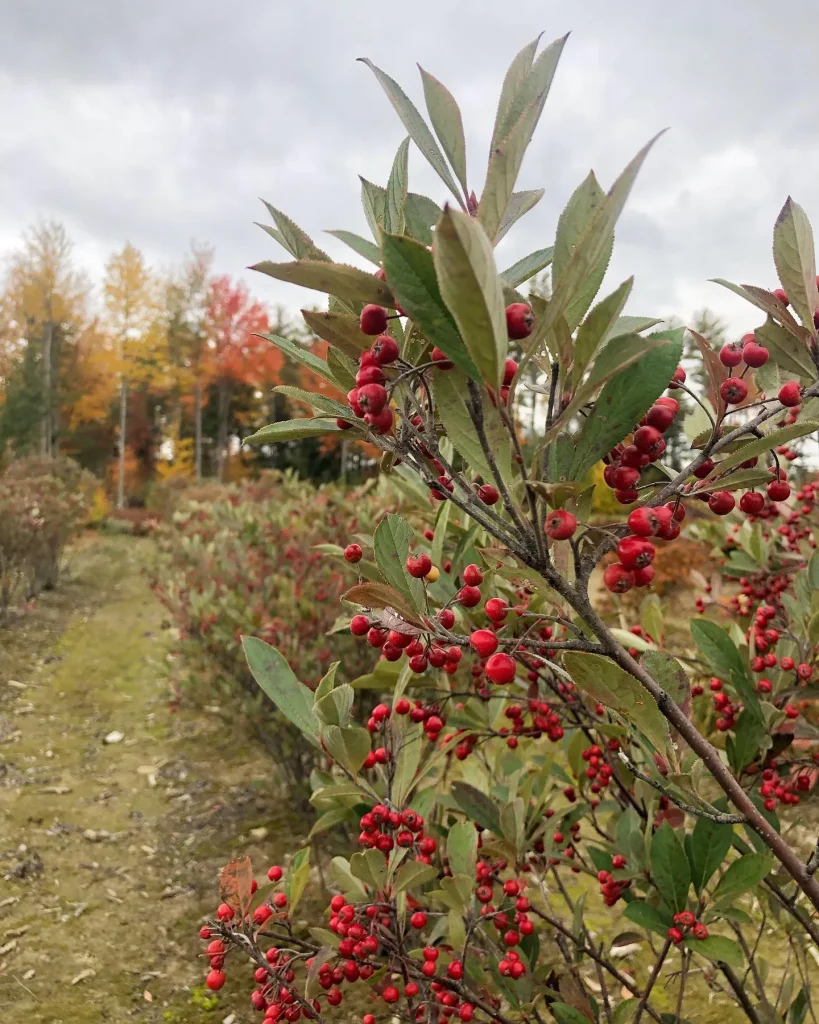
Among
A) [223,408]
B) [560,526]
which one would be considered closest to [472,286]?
[560,526]

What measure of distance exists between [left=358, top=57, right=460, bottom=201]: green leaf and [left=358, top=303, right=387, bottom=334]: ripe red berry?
0.19m

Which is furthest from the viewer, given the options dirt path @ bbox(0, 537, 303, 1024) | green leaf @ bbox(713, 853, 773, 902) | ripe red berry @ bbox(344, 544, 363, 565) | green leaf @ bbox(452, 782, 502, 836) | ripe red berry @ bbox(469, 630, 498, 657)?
dirt path @ bbox(0, 537, 303, 1024)

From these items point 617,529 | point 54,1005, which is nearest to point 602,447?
point 617,529

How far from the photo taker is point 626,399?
856 mm

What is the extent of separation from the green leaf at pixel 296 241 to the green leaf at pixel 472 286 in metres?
0.36

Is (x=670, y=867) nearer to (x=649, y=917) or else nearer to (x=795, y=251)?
(x=649, y=917)

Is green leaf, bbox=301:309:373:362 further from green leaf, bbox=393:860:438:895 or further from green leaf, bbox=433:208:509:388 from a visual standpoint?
green leaf, bbox=393:860:438:895

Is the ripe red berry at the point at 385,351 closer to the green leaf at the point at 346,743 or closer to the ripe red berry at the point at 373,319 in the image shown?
the ripe red berry at the point at 373,319

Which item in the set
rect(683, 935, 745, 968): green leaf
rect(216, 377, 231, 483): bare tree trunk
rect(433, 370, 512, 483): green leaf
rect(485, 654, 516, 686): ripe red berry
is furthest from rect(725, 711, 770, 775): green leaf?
rect(216, 377, 231, 483): bare tree trunk

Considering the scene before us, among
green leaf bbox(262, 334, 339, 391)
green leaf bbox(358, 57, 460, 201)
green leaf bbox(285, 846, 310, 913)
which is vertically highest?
green leaf bbox(358, 57, 460, 201)

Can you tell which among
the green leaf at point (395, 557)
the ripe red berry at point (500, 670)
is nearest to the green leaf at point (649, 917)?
the ripe red berry at point (500, 670)

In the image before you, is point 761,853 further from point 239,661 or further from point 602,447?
point 239,661

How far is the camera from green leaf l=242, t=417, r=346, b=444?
107 cm

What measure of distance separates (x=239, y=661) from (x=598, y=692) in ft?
13.4
